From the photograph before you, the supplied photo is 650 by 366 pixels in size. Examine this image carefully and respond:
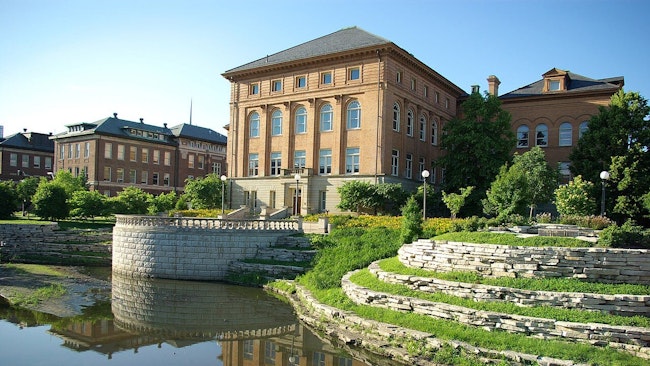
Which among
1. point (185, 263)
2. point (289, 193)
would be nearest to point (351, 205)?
point (289, 193)

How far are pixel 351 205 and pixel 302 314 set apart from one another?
56.4 ft

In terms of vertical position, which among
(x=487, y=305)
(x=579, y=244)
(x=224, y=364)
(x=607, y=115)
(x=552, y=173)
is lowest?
(x=224, y=364)

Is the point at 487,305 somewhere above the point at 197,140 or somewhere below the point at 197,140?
below

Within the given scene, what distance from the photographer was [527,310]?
14.6 metres

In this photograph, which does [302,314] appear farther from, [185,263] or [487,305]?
[185,263]

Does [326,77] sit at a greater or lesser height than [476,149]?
greater

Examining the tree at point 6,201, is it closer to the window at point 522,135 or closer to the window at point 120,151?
the window at point 120,151

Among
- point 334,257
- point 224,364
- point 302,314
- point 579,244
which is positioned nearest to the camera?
point 224,364

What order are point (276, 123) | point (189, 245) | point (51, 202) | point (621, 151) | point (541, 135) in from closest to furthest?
point (189, 245)
point (621, 151)
point (51, 202)
point (276, 123)
point (541, 135)

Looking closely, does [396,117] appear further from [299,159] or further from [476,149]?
[299,159]

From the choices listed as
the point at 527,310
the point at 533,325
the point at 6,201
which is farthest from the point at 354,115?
the point at 6,201

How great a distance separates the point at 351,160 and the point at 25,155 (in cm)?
5625

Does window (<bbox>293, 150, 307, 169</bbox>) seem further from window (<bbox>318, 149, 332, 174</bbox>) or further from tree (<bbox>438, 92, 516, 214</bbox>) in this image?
tree (<bbox>438, 92, 516, 214</bbox>)

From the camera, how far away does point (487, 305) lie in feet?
49.9
